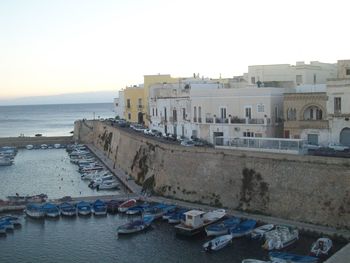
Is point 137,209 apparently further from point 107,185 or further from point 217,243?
point 107,185

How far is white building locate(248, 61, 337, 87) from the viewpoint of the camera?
44438mm

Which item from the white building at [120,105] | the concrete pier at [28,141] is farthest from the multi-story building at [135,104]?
the concrete pier at [28,141]

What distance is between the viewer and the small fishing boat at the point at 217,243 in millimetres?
24266

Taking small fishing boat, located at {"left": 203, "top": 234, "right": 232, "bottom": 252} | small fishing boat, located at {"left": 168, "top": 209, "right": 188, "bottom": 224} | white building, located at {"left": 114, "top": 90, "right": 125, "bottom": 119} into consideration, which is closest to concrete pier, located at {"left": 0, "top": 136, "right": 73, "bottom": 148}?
white building, located at {"left": 114, "top": 90, "right": 125, "bottom": 119}

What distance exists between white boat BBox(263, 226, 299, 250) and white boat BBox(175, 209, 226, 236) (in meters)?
3.65

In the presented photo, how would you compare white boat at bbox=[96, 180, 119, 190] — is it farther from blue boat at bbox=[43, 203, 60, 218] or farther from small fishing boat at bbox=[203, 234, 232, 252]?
small fishing boat at bbox=[203, 234, 232, 252]

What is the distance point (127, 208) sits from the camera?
31500mm

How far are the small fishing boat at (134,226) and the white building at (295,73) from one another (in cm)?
2006

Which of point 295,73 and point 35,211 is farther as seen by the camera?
point 295,73

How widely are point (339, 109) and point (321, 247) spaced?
473 inches

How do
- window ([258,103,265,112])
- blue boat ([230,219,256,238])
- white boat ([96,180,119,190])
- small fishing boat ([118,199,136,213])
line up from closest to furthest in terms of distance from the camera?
blue boat ([230,219,256,238]) < small fishing boat ([118,199,136,213]) < window ([258,103,265,112]) < white boat ([96,180,119,190])

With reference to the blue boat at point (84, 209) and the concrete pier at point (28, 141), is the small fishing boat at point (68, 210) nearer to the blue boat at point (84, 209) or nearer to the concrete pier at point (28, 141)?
the blue boat at point (84, 209)

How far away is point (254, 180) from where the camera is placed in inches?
1156

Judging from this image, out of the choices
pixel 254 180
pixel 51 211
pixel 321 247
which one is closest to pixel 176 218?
pixel 254 180
